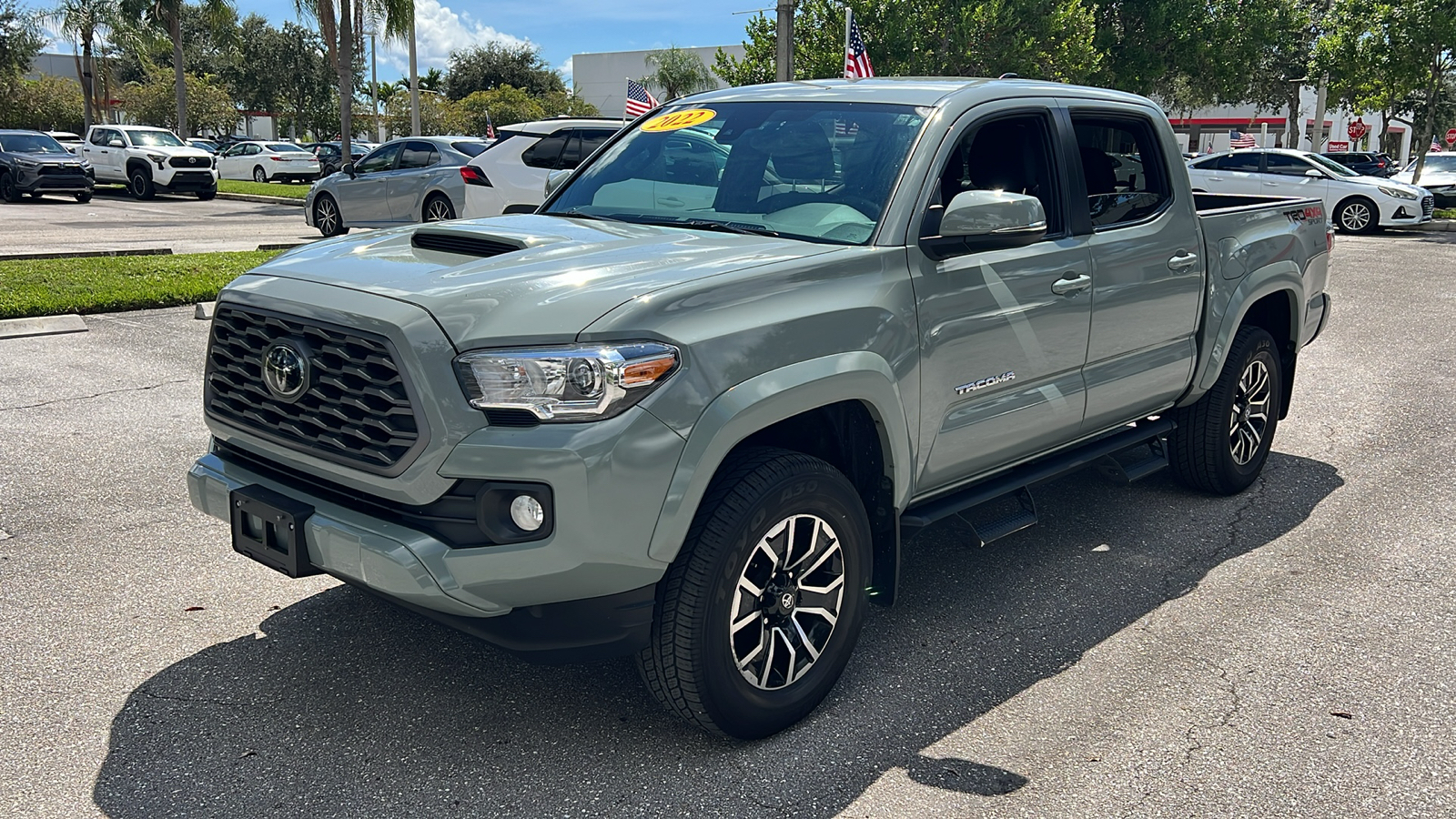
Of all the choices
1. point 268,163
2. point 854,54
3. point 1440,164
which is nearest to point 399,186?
point 854,54

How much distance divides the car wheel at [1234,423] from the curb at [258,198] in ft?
87.8

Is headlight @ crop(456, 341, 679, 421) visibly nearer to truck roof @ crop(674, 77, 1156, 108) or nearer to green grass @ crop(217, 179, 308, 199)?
truck roof @ crop(674, 77, 1156, 108)

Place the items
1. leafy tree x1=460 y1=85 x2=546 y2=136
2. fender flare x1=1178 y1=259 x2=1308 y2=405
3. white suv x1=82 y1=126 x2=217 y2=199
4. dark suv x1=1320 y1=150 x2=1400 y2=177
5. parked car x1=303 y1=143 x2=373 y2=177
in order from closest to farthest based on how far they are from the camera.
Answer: fender flare x1=1178 y1=259 x2=1308 y2=405, white suv x1=82 y1=126 x2=217 y2=199, dark suv x1=1320 y1=150 x2=1400 y2=177, parked car x1=303 y1=143 x2=373 y2=177, leafy tree x1=460 y1=85 x2=546 y2=136

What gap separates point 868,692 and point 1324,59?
3229 cm

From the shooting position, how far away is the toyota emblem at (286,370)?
328 centimetres

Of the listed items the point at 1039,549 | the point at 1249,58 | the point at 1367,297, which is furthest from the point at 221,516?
the point at 1249,58

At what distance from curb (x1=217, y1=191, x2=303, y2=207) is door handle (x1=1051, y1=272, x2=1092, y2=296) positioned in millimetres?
27448

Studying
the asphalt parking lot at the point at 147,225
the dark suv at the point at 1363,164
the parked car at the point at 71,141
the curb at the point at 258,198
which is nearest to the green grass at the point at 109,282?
the asphalt parking lot at the point at 147,225

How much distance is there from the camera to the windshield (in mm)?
28358

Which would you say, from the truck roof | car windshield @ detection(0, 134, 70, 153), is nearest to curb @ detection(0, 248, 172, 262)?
the truck roof

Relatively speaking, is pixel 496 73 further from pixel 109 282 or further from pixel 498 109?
pixel 109 282

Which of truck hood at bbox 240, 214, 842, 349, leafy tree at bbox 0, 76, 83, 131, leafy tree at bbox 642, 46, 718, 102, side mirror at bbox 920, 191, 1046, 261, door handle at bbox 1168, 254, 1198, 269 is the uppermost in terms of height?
leafy tree at bbox 642, 46, 718, 102

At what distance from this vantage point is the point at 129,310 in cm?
1042

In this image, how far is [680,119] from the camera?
4.76 metres
